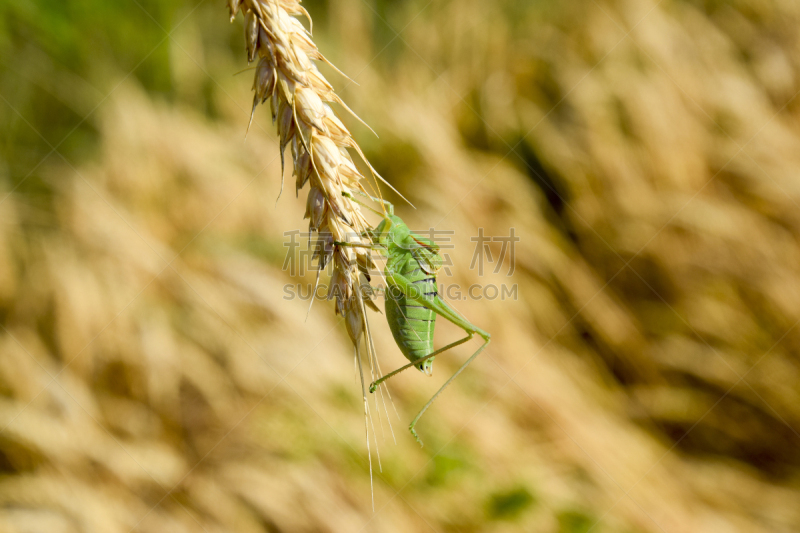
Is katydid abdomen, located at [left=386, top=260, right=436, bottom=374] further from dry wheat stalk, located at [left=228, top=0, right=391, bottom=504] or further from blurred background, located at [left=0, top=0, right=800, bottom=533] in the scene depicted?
blurred background, located at [left=0, top=0, right=800, bottom=533]

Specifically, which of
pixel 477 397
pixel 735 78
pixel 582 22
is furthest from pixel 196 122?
pixel 735 78

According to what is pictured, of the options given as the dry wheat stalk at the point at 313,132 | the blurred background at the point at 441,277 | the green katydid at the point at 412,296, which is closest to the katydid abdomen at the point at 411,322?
the green katydid at the point at 412,296

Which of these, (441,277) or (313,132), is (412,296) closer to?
(313,132)

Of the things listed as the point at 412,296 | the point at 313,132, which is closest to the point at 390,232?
the point at 412,296

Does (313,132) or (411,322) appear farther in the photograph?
(411,322)

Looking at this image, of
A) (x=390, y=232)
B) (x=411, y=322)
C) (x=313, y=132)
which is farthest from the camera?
(x=390, y=232)

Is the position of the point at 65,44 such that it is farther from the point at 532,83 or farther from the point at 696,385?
the point at 696,385

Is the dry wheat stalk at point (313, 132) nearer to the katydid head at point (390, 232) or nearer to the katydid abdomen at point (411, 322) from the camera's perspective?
the katydid abdomen at point (411, 322)
